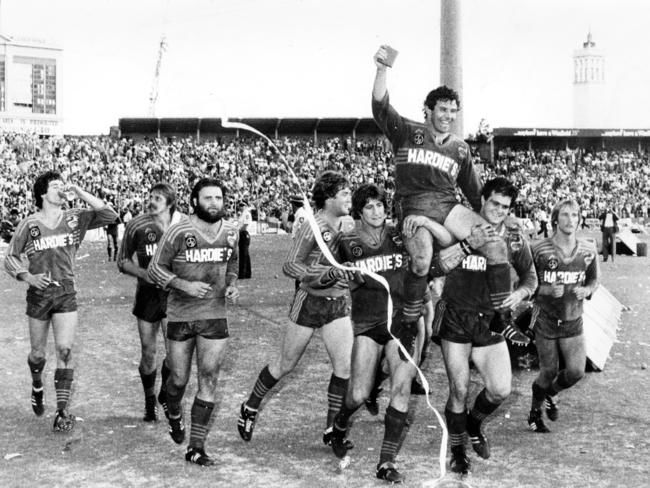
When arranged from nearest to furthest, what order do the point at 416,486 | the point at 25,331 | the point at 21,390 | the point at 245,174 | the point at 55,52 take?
the point at 416,486 < the point at 21,390 < the point at 25,331 < the point at 245,174 < the point at 55,52

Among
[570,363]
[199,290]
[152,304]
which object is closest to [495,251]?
[570,363]

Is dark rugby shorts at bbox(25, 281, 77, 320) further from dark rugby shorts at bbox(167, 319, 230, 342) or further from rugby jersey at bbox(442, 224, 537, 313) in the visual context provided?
rugby jersey at bbox(442, 224, 537, 313)

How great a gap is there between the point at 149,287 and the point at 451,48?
823cm

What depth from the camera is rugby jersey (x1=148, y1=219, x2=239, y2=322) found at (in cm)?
A: 659

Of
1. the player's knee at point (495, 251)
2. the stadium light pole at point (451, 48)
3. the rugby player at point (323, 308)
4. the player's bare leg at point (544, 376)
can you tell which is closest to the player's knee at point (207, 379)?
the rugby player at point (323, 308)

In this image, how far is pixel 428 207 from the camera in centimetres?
626

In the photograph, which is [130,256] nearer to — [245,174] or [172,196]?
[172,196]

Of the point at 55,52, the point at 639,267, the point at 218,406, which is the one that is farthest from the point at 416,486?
the point at 55,52

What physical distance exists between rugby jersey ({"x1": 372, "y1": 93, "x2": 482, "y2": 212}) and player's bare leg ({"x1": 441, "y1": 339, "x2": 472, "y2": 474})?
1087 mm

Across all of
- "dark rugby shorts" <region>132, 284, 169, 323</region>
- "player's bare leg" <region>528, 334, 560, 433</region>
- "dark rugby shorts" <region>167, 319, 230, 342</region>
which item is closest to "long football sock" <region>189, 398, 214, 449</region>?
"dark rugby shorts" <region>167, 319, 230, 342</region>

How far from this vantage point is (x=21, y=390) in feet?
29.5

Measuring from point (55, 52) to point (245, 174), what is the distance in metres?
50.9

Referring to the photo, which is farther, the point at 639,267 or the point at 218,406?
the point at 639,267

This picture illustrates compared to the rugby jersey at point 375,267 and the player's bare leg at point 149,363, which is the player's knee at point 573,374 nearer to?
the rugby jersey at point 375,267
